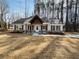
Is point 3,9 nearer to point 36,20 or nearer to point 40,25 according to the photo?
point 36,20

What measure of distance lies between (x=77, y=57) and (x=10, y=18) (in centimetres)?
4671

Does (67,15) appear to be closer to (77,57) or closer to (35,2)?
(35,2)

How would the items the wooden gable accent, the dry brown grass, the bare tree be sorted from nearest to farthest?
1. the dry brown grass
2. the wooden gable accent
3. the bare tree

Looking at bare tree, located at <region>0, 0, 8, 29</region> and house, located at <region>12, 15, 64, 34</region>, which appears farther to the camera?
bare tree, located at <region>0, 0, 8, 29</region>

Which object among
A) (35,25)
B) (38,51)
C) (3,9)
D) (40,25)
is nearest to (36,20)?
(35,25)

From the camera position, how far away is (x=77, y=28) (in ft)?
136

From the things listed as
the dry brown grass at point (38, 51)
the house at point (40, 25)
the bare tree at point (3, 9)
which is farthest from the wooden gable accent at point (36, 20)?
the dry brown grass at point (38, 51)

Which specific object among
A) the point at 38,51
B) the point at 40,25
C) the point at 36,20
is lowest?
the point at 38,51

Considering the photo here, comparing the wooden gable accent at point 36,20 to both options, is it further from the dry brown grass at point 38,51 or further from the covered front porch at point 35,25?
the dry brown grass at point 38,51

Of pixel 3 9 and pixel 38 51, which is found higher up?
pixel 3 9

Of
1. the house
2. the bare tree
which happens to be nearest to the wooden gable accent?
the house

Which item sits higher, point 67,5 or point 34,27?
point 67,5

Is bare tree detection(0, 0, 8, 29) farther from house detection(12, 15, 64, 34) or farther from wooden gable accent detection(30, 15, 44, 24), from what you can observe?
wooden gable accent detection(30, 15, 44, 24)

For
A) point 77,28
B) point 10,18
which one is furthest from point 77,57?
point 10,18
